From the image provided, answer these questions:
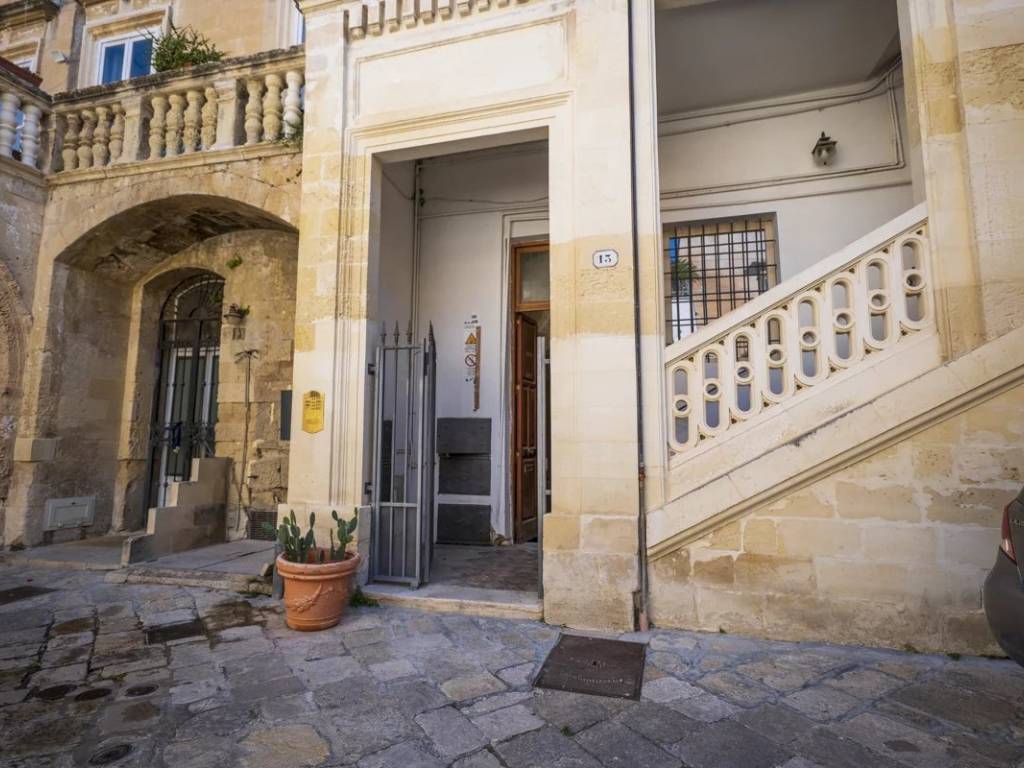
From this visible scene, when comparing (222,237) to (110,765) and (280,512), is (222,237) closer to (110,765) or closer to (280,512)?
(280,512)

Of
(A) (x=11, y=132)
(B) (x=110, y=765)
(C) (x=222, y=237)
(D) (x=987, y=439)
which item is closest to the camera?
(B) (x=110, y=765)

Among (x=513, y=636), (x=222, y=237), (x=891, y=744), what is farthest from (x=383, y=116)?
(x=891, y=744)

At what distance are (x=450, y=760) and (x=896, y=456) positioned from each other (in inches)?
124

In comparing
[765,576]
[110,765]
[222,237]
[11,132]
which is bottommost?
[110,765]

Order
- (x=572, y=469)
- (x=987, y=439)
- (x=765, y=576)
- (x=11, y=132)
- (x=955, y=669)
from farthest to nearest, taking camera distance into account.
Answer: (x=11, y=132), (x=572, y=469), (x=765, y=576), (x=987, y=439), (x=955, y=669)

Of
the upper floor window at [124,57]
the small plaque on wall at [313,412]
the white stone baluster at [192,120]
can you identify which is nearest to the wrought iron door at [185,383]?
the white stone baluster at [192,120]

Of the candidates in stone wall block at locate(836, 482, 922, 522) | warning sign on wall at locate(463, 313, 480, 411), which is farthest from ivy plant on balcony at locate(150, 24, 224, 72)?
stone wall block at locate(836, 482, 922, 522)

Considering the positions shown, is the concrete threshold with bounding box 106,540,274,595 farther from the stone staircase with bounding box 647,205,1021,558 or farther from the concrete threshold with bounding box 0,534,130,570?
the stone staircase with bounding box 647,205,1021,558

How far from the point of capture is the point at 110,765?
7.25 feet

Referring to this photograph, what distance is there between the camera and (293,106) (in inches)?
216

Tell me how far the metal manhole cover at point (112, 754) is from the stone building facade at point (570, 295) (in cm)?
226

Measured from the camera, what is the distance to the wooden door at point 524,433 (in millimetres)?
6598

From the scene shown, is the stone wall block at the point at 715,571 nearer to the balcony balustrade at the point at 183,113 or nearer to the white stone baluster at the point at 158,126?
the balcony balustrade at the point at 183,113

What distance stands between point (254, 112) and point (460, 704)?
586cm
